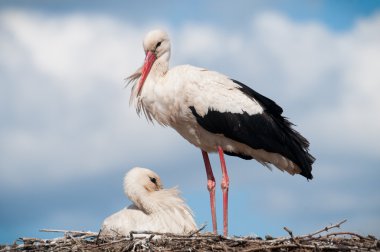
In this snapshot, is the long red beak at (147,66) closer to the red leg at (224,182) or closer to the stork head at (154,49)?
the stork head at (154,49)

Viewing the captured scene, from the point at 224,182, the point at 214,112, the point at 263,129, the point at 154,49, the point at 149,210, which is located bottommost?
the point at 149,210

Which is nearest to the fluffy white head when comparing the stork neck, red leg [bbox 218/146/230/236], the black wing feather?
red leg [bbox 218/146/230/236]

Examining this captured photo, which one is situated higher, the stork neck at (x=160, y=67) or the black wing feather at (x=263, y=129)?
the stork neck at (x=160, y=67)

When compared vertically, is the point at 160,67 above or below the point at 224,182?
above

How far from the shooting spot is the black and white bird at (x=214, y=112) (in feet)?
32.5

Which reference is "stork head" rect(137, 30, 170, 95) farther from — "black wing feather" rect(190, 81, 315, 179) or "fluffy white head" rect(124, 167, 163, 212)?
"fluffy white head" rect(124, 167, 163, 212)

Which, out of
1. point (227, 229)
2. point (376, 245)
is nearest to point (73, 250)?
point (227, 229)

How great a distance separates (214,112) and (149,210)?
1.33 m

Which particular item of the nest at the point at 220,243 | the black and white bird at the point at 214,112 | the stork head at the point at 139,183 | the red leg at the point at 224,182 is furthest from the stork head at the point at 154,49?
the nest at the point at 220,243

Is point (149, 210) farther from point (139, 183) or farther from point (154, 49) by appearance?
point (154, 49)

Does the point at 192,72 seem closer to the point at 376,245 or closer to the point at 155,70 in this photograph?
the point at 155,70

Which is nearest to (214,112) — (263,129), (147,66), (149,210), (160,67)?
(263,129)

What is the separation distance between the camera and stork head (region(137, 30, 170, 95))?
33.3 ft

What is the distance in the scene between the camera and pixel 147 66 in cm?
1016
